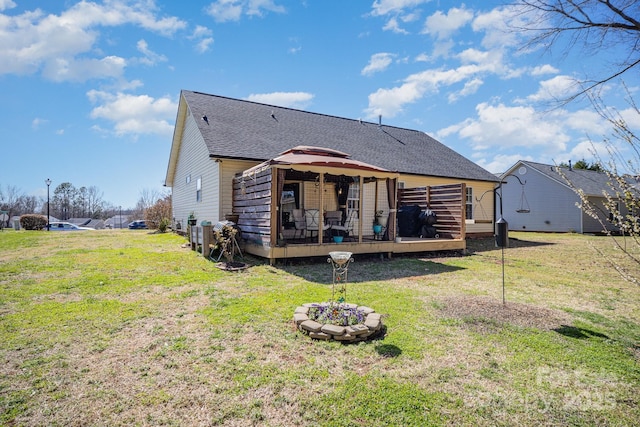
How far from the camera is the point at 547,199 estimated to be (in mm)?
22844

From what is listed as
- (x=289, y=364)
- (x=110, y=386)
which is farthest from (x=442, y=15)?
(x=110, y=386)

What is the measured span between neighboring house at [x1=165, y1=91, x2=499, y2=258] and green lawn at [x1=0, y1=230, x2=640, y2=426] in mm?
3141

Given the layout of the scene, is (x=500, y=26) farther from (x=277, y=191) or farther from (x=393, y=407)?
(x=393, y=407)

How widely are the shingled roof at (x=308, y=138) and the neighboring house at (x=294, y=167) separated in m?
0.04

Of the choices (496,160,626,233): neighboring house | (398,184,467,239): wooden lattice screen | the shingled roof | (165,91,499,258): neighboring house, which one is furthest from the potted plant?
(496,160,626,233): neighboring house

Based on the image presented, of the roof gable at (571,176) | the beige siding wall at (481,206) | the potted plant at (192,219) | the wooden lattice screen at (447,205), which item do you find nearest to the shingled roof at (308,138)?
the beige siding wall at (481,206)

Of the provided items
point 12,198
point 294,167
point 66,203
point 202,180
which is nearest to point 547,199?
point 294,167

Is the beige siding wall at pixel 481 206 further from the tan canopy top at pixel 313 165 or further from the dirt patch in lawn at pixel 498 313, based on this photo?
the dirt patch in lawn at pixel 498 313

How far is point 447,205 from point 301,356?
9.08 m

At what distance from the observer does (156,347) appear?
3.23 metres

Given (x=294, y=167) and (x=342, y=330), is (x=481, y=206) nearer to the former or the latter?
(x=294, y=167)

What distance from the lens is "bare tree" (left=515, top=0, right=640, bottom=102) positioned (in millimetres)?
6215

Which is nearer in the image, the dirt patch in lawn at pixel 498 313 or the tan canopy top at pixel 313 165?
the dirt patch in lawn at pixel 498 313

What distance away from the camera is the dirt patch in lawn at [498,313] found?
402 cm
